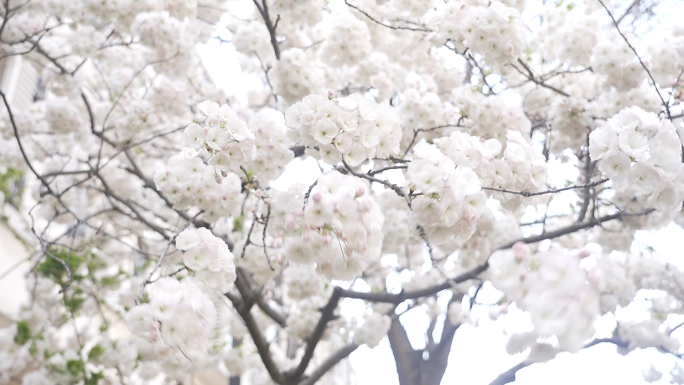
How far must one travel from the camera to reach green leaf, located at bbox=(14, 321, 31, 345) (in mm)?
5125

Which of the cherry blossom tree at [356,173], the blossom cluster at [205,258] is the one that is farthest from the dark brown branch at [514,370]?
the blossom cluster at [205,258]

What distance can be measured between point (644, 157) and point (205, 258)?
68.5 inches

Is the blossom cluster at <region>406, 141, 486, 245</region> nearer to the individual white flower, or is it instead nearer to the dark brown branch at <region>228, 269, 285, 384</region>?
the individual white flower

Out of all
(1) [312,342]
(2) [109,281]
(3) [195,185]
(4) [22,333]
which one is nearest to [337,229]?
(3) [195,185]

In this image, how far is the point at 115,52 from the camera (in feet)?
17.0

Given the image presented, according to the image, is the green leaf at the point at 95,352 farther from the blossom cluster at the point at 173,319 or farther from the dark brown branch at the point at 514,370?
the dark brown branch at the point at 514,370

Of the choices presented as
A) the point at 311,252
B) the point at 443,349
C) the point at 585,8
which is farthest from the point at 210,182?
the point at 443,349

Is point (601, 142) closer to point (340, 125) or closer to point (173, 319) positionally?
point (340, 125)

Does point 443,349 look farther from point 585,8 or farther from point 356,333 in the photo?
point 585,8

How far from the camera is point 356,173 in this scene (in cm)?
223

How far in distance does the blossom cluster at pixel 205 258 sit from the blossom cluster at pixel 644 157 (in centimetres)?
155

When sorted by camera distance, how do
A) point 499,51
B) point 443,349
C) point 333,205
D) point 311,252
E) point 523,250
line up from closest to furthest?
point 523,250, point 333,205, point 311,252, point 499,51, point 443,349

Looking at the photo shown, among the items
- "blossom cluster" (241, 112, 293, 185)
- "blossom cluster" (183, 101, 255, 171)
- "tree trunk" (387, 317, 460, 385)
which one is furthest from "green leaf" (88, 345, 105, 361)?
"blossom cluster" (183, 101, 255, 171)

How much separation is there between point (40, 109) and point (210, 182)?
370cm
